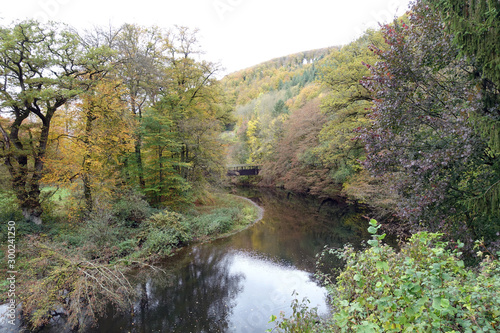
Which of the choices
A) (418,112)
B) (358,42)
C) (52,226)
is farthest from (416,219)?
(52,226)

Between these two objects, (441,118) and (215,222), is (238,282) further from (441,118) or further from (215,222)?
(441,118)

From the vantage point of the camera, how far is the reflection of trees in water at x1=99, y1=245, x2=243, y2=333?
22.4 ft

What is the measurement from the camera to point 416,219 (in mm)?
5391

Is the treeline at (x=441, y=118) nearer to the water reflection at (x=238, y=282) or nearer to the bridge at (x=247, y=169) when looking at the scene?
the water reflection at (x=238, y=282)

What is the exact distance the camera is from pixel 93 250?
8859 millimetres

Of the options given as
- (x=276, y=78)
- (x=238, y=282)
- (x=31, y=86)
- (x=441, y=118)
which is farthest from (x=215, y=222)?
(x=276, y=78)

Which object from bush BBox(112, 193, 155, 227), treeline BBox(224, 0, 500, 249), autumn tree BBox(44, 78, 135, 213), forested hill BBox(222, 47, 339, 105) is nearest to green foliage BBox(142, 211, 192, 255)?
bush BBox(112, 193, 155, 227)

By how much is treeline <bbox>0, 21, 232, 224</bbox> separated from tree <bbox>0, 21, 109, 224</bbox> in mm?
36

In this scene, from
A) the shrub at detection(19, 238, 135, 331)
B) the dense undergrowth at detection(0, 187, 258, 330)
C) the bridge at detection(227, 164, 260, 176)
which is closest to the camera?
the shrub at detection(19, 238, 135, 331)

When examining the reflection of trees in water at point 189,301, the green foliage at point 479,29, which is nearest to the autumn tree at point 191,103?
the reflection of trees in water at point 189,301

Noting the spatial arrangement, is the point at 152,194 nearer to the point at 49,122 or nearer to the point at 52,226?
the point at 52,226

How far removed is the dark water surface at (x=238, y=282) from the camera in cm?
702

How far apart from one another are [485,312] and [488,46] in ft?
13.5

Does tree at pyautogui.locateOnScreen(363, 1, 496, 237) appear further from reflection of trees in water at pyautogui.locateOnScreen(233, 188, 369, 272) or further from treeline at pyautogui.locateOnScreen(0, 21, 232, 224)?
treeline at pyautogui.locateOnScreen(0, 21, 232, 224)
